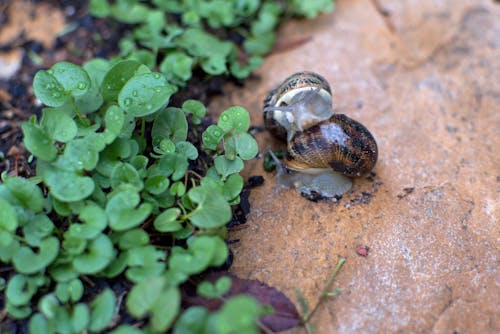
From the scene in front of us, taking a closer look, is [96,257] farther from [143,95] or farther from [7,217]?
[143,95]

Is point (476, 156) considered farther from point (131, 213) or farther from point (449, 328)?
point (131, 213)

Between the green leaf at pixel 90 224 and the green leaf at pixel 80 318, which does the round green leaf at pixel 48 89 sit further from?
the green leaf at pixel 80 318

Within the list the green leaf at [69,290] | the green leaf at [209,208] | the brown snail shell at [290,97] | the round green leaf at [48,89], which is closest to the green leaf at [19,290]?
the green leaf at [69,290]

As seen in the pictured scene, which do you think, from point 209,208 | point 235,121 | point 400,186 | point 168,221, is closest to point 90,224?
point 168,221

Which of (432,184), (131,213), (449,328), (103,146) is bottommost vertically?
(449,328)

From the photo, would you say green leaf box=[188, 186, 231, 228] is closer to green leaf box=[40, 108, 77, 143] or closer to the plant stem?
the plant stem

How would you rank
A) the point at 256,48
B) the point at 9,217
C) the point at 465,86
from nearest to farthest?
the point at 9,217, the point at 465,86, the point at 256,48

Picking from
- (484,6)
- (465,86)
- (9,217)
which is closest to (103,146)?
(9,217)

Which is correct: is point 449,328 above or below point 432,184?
below
